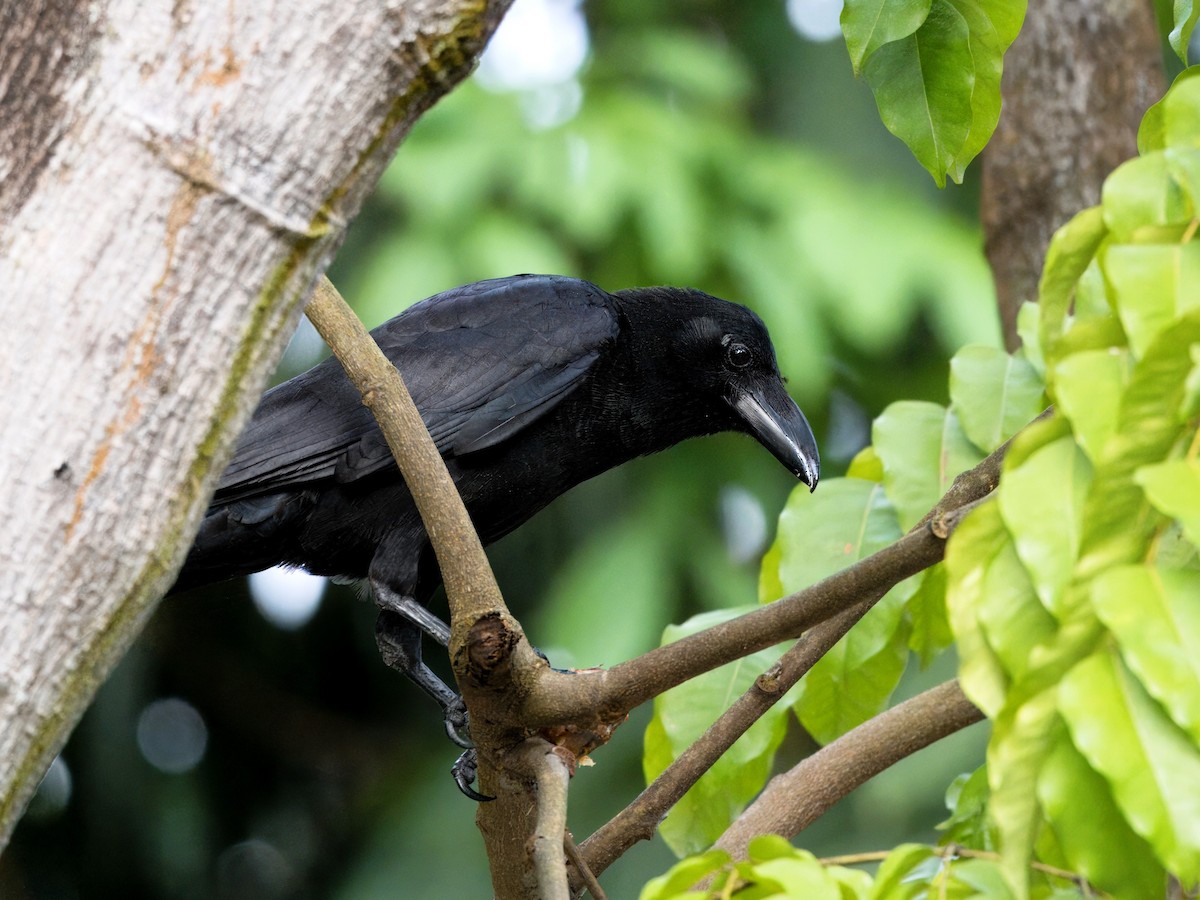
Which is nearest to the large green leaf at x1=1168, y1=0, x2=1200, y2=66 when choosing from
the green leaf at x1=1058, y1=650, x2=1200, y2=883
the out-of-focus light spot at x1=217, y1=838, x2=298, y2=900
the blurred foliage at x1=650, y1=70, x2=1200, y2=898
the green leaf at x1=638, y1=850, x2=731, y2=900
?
the blurred foliage at x1=650, y1=70, x2=1200, y2=898

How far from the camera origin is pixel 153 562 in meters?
1.14

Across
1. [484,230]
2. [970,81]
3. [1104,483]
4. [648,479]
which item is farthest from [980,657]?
[648,479]

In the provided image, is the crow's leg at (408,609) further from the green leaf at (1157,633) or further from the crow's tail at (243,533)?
the green leaf at (1157,633)

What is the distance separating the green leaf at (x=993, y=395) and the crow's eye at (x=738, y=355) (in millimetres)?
894

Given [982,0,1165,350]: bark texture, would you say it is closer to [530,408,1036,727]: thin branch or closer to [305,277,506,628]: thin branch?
[530,408,1036,727]: thin branch

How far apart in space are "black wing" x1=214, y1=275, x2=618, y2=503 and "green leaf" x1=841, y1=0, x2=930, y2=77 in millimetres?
1407

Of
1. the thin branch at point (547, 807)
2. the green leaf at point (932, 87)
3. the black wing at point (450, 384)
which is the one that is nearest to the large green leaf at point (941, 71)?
the green leaf at point (932, 87)

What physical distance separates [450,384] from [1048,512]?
2.18 m

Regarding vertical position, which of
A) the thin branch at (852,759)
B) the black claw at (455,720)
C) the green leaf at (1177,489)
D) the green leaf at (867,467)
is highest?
the green leaf at (867,467)

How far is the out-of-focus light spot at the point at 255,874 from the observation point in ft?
20.1

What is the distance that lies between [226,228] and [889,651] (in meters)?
1.61

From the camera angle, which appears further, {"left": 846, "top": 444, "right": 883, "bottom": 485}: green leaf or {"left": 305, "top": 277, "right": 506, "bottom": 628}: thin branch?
{"left": 846, "top": 444, "right": 883, "bottom": 485}: green leaf

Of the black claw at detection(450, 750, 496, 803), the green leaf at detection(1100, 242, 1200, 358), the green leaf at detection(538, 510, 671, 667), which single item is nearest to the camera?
the green leaf at detection(1100, 242, 1200, 358)

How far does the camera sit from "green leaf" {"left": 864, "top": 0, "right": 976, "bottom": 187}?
6.15 ft
